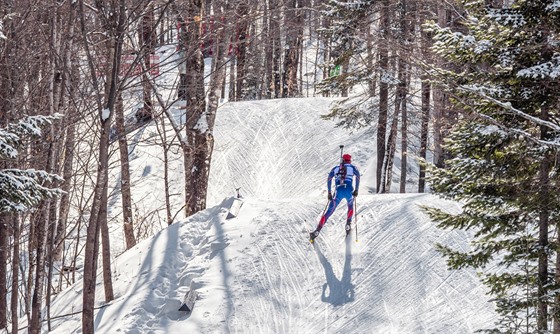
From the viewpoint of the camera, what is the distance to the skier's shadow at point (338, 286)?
11586 millimetres

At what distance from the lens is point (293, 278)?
1238 cm

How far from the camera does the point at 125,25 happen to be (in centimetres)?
873

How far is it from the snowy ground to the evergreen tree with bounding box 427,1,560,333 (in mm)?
3192

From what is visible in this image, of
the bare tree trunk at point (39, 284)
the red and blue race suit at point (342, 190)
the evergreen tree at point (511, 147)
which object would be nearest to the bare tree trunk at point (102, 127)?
the bare tree trunk at point (39, 284)

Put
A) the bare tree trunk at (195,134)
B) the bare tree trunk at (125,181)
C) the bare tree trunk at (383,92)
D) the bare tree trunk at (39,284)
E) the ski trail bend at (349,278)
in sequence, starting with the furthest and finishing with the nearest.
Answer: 1. the bare tree trunk at (383,92)
2. the bare tree trunk at (125,181)
3. the bare tree trunk at (195,134)
4. the ski trail bend at (349,278)
5. the bare tree trunk at (39,284)

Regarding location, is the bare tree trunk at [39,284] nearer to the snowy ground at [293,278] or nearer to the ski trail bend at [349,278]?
the snowy ground at [293,278]

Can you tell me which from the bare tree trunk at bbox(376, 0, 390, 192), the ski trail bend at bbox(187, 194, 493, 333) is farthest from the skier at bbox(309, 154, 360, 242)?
the bare tree trunk at bbox(376, 0, 390, 192)

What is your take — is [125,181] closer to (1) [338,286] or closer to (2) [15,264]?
(2) [15,264]

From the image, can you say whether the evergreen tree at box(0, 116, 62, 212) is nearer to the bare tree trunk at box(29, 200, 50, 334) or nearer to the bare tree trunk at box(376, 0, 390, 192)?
the bare tree trunk at box(29, 200, 50, 334)

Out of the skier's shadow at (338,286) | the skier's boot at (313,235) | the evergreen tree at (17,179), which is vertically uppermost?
the evergreen tree at (17,179)

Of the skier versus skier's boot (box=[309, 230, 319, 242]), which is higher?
the skier

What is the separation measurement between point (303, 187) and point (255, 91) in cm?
1443

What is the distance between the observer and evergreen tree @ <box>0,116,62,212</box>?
22.6 feet

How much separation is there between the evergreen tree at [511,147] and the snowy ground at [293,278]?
3192 millimetres
